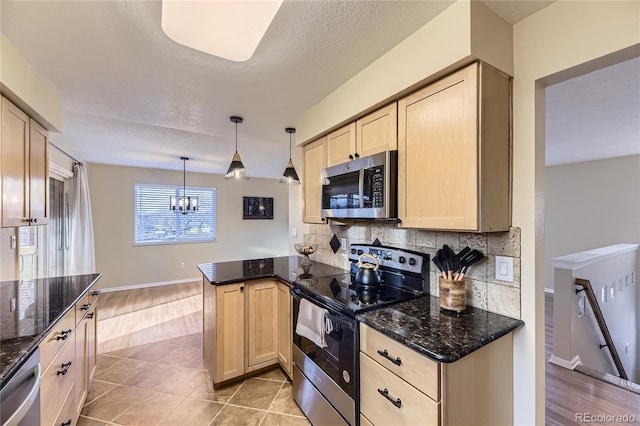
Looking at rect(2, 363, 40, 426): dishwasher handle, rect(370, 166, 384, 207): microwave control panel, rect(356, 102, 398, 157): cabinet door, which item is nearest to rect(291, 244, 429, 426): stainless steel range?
rect(370, 166, 384, 207): microwave control panel

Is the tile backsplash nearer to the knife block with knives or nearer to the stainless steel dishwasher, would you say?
the knife block with knives

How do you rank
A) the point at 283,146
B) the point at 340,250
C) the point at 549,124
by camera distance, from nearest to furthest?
the point at 340,250 < the point at 549,124 < the point at 283,146

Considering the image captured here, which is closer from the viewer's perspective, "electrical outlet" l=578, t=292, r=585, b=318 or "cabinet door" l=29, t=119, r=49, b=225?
"cabinet door" l=29, t=119, r=49, b=225

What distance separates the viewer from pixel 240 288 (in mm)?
2264

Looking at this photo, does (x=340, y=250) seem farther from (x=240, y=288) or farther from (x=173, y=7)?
(x=173, y=7)

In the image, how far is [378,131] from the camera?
1.80m

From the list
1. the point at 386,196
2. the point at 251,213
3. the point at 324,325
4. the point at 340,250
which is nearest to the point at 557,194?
the point at 340,250

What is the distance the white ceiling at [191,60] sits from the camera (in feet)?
4.36

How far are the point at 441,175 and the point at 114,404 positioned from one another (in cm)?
282

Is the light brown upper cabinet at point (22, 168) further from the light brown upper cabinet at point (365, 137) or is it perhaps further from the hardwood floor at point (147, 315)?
the light brown upper cabinet at point (365, 137)

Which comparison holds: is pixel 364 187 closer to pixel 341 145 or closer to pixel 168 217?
pixel 341 145

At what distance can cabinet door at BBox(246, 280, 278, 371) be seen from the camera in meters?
2.34

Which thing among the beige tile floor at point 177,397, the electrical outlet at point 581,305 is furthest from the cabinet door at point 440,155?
the electrical outlet at point 581,305

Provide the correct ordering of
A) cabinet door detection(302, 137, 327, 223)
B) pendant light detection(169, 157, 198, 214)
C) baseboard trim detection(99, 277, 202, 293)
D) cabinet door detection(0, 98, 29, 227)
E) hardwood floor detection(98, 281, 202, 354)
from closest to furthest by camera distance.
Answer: cabinet door detection(0, 98, 29, 227), cabinet door detection(302, 137, 327, 223), hardwood floor detection(98, 281, 202, 354), baseboard trim detection(99, 277, 202, 293), pendant light detection(169, 157, 198, 214)
